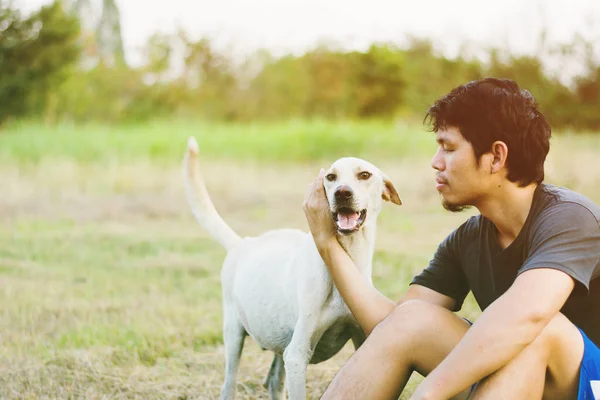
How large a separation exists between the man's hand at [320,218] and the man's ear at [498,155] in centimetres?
68

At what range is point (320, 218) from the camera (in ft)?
9.64

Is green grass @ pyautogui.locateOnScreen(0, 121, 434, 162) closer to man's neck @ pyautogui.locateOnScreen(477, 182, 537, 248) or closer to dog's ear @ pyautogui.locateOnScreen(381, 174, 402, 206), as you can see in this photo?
dog's ear @ pyautogui.locateOnScreen(381, 174, 402, 206)

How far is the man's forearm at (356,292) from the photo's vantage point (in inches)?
107

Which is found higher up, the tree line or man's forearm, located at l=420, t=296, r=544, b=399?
the tree line

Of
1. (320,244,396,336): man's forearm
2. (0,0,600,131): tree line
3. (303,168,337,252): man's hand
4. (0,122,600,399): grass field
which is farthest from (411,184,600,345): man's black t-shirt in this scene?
(0,0,600,131): tree line

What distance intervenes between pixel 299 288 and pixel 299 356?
0.27 metres

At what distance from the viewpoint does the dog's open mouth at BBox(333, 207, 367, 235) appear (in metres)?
2.95

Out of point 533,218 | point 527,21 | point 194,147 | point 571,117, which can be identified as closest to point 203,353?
point 194,147

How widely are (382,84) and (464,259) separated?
902 inches

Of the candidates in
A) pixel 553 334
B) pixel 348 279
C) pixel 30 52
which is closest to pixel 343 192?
pixel 348 279

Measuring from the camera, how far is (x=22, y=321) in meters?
5.15

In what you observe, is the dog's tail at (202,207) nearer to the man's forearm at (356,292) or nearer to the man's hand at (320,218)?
the man's hand at (320,218)

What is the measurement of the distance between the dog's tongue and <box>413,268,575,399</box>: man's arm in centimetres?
86

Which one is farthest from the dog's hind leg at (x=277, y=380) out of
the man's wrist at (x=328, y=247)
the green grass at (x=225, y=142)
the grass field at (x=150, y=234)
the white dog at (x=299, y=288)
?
the green grass at (x=225, y=142)
